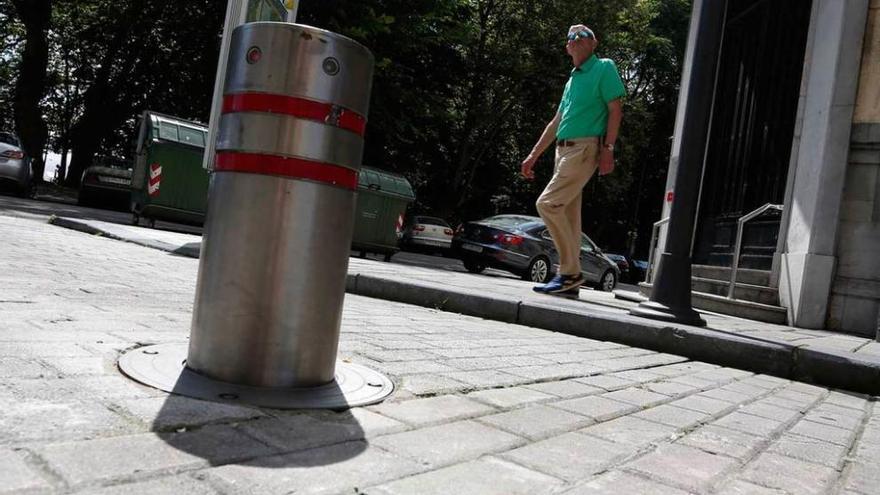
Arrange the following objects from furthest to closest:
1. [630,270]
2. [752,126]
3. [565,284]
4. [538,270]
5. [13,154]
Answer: [630,270]
[13,154]
[538,270]
[752,126]
[565,284]

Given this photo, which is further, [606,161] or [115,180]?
[115,180]

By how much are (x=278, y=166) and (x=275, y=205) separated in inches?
5.3

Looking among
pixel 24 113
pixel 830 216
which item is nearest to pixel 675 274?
pixel 830 216

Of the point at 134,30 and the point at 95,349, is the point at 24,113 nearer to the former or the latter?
the point at 134,30

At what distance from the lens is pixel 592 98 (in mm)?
6441

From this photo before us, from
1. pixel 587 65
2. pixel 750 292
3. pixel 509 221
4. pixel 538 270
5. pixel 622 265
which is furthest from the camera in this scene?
pixel 622 265

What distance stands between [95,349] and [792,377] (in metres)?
4.01

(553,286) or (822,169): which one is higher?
(822,169)

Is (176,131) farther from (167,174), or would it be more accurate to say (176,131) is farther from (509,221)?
(509,221)

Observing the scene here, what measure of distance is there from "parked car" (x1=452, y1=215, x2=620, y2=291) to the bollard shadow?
12970 millimetres

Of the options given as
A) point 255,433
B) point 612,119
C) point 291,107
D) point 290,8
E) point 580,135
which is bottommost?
point 255,433

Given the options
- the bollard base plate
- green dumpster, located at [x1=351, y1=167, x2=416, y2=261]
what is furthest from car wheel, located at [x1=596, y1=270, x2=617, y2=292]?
the bollard base plate

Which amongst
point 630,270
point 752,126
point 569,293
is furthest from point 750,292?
point 630,270

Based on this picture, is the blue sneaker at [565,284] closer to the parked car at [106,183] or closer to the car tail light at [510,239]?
the car tail light at [510,239]
